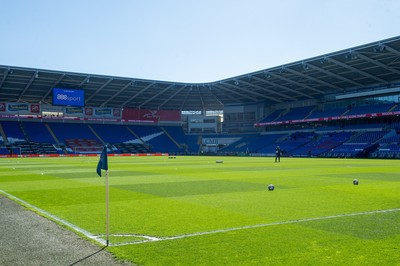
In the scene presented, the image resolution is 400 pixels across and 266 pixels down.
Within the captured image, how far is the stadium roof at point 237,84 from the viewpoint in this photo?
198ft

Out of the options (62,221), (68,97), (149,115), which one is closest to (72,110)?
(68,97)

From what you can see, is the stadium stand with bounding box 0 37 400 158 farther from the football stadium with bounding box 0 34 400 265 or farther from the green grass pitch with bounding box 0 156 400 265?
the green grass pitch with bounding box 0 156 400 265

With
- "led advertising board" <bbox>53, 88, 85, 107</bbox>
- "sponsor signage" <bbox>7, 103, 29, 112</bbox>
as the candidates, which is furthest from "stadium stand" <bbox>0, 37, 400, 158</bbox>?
"led advertising board" <bbox>53, 88, 85, 107</bbox>

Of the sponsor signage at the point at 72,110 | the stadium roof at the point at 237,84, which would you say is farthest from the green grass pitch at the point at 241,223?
the sponsor signage at the point at 72,110

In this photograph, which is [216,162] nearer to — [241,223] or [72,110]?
[241,223]

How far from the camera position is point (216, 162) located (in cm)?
4569

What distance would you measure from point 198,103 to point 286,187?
83.5 meters

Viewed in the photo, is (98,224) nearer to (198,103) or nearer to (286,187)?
(286,187)

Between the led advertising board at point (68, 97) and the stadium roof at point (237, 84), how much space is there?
1.59 meters

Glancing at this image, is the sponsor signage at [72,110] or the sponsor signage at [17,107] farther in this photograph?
the sponsor signage at [72,110]

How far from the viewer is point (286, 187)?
17719 millimetres

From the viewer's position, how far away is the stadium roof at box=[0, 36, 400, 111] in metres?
60.3

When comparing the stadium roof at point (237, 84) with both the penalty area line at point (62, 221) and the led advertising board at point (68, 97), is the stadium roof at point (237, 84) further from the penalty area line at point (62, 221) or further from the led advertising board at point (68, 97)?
the penalty area line at point (62, 221)

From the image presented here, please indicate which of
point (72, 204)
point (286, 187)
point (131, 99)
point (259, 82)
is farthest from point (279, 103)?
point (72, 204)
